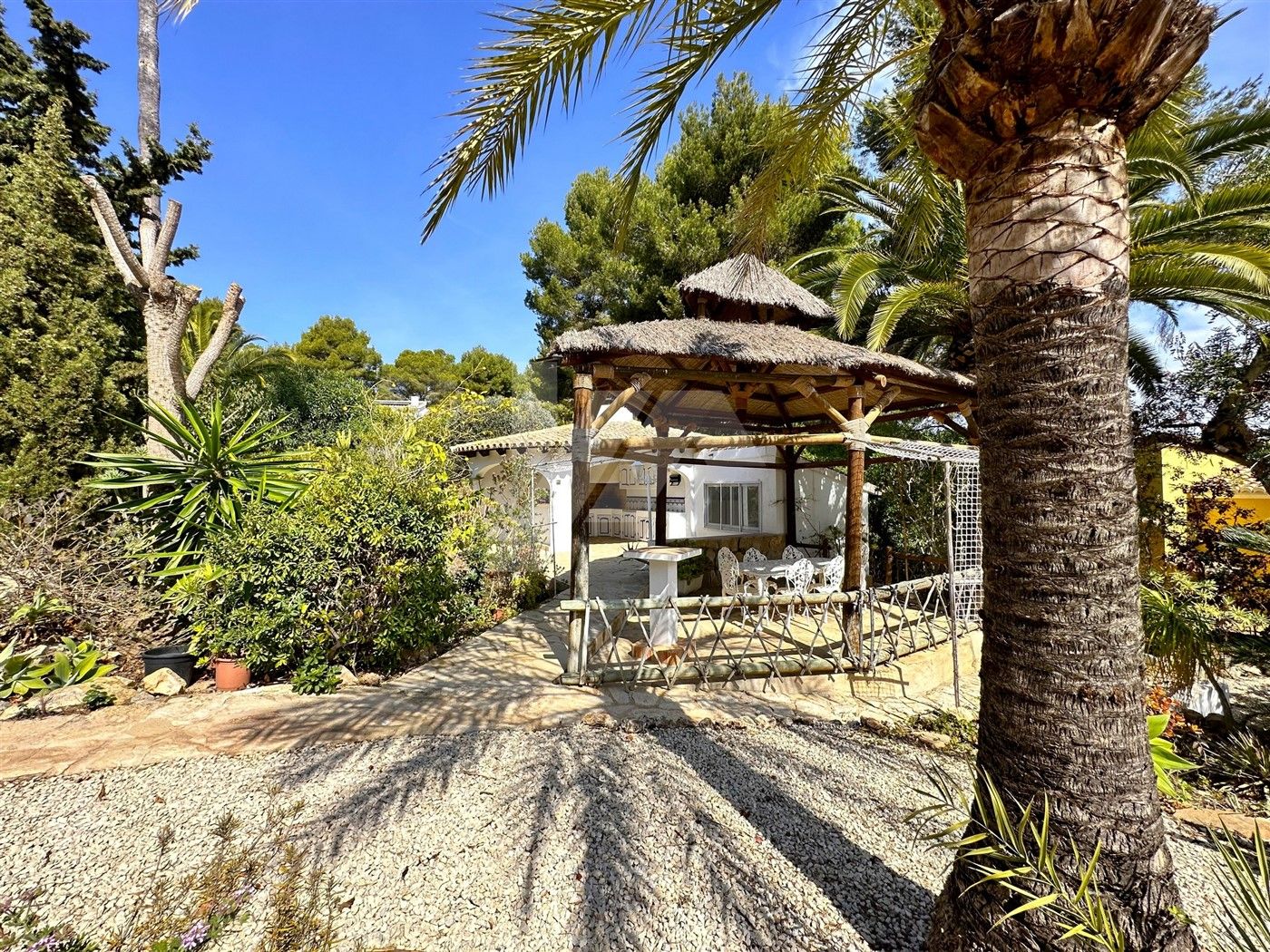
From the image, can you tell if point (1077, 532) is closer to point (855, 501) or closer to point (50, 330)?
point (855, 501)

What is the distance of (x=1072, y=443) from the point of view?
1.68m

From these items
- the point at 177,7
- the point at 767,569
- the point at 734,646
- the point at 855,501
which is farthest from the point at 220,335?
the point at 855,501

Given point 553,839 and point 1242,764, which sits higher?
point 553,839

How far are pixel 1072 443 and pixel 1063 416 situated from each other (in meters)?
0.09

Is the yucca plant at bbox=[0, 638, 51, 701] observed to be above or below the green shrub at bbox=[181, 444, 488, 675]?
below

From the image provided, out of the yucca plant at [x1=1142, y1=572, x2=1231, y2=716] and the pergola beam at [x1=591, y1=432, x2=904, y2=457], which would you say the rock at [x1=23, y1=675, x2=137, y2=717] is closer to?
the pergola beam at [x1=591, y1=432, x2=904, y2=457]

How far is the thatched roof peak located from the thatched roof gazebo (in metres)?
0.02

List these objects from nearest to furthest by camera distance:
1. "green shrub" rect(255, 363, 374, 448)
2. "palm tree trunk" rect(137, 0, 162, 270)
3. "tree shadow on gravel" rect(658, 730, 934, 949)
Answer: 1. "tree shadow on gravel" rect(658, 730, 934, 949)
2. "palm tree trunk" rect(137, 0, 162, 270)
3. "green shrub" rect(255, 363, 374, 448)

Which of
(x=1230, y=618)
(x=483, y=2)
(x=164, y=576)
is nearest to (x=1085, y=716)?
(x=483, y=2)

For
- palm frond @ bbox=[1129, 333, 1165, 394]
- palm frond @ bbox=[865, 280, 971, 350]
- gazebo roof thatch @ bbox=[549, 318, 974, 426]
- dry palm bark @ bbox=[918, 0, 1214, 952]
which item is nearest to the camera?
dry palm bark @ bbox=[918, 0, 1214, 952]

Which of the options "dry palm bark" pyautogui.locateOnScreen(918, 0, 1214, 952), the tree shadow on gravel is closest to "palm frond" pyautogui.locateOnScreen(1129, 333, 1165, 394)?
the tree shadow on gravel

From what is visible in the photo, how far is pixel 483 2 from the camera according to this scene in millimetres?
2861

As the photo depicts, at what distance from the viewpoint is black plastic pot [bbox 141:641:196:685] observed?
526 centimetres

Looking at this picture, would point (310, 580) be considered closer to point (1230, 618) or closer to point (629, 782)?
point (629, 782)
